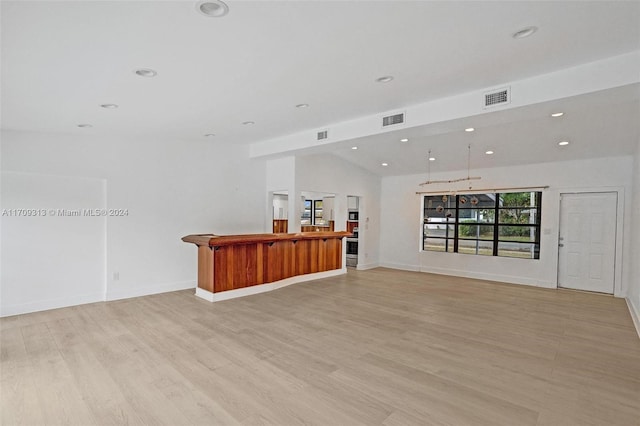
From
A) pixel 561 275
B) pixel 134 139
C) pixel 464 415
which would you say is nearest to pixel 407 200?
pixel 561 275

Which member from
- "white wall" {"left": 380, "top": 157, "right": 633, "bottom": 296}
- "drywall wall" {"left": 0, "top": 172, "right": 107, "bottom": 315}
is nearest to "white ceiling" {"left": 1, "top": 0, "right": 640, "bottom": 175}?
"drywall wall" {"left": 0, "top": 172, "right": 107, "bottom": 315}

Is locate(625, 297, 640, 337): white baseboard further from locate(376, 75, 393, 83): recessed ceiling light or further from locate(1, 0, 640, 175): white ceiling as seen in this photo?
locate(376, 75, 393, 83): recessed ceiling light

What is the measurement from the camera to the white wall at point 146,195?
490 centimetres

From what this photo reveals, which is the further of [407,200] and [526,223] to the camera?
[407,200]

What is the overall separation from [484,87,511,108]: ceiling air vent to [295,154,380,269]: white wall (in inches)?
162

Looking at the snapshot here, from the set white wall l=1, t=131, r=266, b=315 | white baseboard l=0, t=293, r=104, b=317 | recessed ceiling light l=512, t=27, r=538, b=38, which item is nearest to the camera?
recessed ceiling light l=512, t=27, r=538, b=38

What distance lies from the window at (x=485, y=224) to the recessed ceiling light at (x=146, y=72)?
6.95 metres

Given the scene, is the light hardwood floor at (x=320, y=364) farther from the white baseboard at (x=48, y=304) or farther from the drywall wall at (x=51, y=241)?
the drywall wall at (x=51, y=241)

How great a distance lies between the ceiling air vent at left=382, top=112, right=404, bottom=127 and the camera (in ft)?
14.4

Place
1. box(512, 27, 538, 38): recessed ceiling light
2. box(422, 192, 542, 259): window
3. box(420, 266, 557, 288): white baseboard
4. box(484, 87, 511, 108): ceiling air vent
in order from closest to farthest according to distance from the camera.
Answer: box(512, 27, 538, 38): recessed ceiling light → box(484, 87, 511, 108): ceiling air vent → box(420, 266, 557, 288): white baseboard → box(422, 192, 542, 259): window

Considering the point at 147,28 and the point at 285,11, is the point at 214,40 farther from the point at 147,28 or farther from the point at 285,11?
the point at 285,11

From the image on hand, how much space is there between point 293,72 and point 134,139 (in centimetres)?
384

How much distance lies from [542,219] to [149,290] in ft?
25.1

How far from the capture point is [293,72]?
3.15 m
